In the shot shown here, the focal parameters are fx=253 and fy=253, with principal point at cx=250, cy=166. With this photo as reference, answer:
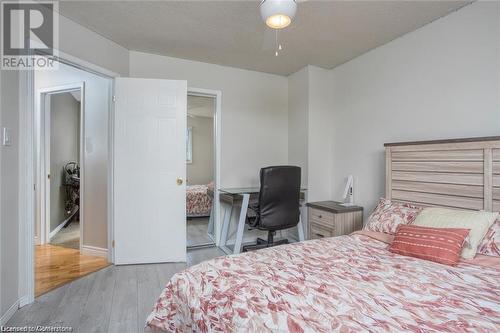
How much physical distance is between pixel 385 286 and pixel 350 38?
2.49 metres

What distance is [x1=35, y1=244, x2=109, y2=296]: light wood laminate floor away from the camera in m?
2.44

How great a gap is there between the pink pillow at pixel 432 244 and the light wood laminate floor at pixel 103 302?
5.77ft

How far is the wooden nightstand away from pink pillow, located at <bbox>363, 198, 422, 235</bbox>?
549 mm

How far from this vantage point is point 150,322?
1429mm

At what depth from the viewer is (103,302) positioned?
2.10 meters

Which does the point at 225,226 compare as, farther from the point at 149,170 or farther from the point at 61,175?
the point at 61,175

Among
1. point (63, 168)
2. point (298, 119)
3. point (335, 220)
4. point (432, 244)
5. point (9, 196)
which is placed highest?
point (298, 119)

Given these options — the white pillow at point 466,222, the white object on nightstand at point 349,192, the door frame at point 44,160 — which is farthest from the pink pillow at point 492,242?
the door frame at point 44,160

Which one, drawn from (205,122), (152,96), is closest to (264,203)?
(152,96)

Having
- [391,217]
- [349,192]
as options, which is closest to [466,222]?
[391,217]

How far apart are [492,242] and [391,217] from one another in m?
0.63

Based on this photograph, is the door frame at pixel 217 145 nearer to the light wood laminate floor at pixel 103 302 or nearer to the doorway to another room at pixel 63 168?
the light wood laminate floor at pixel 103 302

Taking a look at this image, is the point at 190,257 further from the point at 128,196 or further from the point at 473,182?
the point at 473,182

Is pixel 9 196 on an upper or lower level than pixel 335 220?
upper
